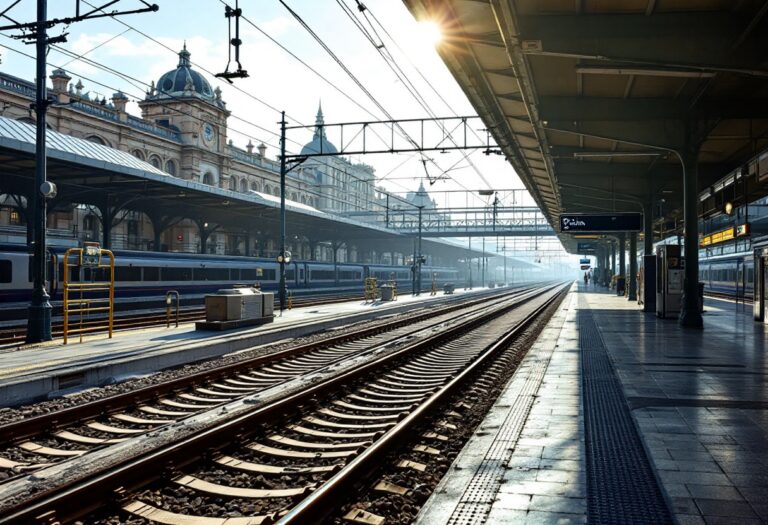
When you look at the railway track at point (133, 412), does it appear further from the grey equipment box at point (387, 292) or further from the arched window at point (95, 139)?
the arched window at point (95, 139)

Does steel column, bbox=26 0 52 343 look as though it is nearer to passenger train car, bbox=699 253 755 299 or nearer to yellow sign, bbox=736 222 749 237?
yellow sign, bbox=736 222 749 237

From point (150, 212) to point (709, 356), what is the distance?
1242 inches

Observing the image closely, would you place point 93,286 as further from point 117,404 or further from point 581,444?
point 581,444

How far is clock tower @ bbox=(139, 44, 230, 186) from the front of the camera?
5570 centimetres

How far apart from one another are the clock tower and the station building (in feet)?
0.29

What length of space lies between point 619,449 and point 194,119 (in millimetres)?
57146

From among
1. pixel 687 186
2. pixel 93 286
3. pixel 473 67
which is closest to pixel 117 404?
pixel 93 286

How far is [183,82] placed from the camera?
59281 mm

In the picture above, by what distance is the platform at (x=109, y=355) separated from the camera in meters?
9.55

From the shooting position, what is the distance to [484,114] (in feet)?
53.3

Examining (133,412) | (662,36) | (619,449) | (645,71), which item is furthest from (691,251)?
(133,412)

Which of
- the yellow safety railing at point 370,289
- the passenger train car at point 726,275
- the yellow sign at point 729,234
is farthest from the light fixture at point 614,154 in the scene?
the yellow safety railing at point 370,289

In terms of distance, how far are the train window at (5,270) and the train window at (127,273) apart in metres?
5.23

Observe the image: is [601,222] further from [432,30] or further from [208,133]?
[208,133]
